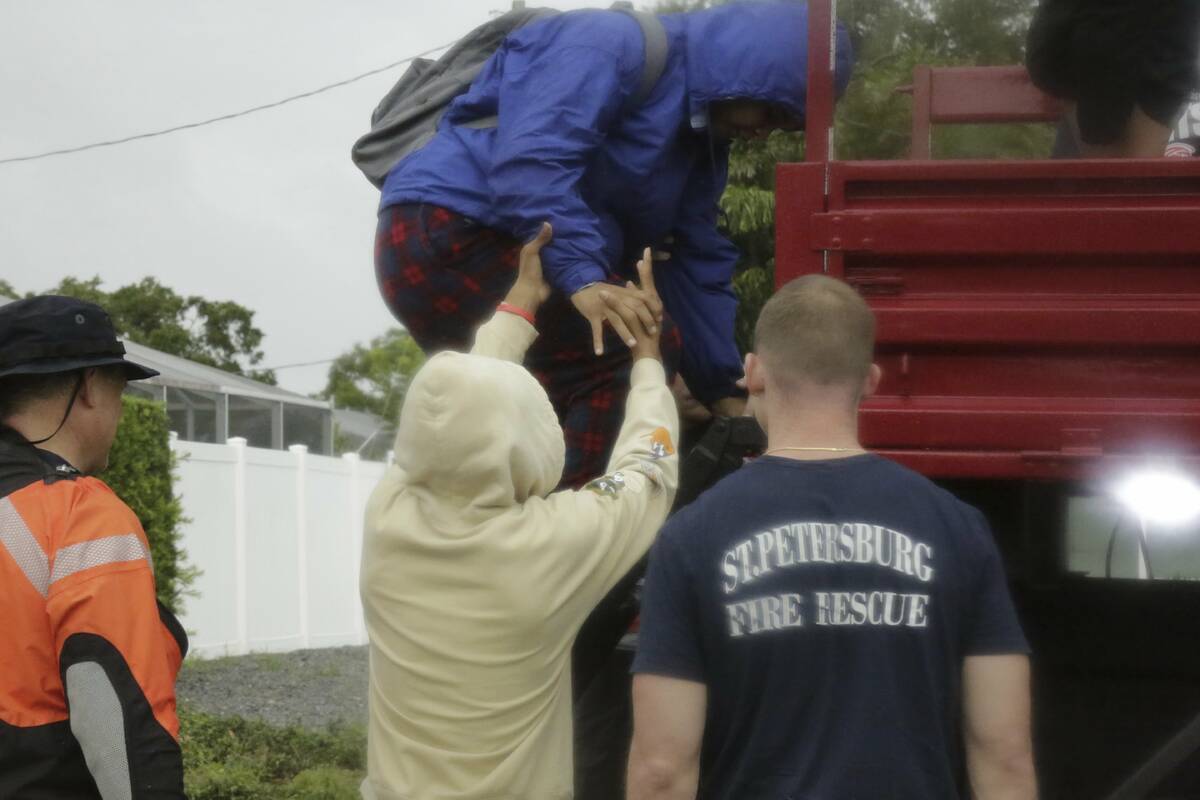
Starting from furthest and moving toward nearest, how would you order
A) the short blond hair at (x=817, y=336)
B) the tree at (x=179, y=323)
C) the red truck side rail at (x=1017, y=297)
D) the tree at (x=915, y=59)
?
the tree at (x=179, y=323), the tree at (x=915, y=59), the red truck side rail at (x=1017, y=297), the short blond hair at (x=817, y=336)

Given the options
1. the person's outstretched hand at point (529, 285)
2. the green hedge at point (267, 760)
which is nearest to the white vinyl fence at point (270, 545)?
the green hedge at point (267, 760)

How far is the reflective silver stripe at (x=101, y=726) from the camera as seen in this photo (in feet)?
7.46

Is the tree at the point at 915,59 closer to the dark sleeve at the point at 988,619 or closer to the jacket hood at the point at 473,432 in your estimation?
the jacket hood at the point at 473,432

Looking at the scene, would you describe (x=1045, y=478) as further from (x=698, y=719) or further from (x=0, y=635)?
(x=0, y=635)

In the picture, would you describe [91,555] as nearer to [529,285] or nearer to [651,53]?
[529,285]

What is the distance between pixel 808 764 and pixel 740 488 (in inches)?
14.8

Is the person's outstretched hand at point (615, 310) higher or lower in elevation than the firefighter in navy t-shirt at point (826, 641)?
higher

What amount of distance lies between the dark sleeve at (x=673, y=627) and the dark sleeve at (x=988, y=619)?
0.37 metres

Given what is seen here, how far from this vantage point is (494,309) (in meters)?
3.36

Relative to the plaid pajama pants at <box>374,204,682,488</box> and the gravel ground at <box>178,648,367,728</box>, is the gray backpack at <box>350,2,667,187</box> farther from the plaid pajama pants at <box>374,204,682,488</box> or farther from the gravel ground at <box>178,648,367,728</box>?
the gravel ground at <box>178,648,367,728</box>

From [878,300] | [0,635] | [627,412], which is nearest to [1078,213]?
[878,300]

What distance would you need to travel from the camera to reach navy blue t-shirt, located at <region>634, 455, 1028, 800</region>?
6.78ft

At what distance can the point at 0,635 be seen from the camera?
7.64ft

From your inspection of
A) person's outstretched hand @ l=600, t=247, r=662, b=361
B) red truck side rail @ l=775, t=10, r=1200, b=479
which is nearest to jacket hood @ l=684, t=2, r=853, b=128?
red truck side rail @ l=775, t=10, r=1200, b=479
